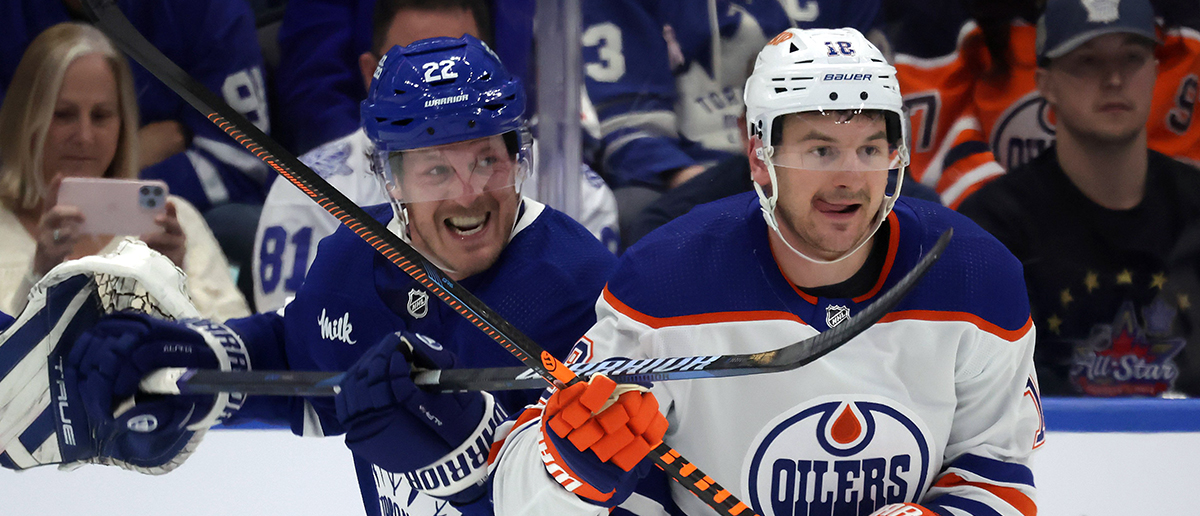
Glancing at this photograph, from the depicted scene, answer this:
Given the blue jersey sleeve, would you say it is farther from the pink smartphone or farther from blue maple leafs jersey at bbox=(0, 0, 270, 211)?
the pink smartphone

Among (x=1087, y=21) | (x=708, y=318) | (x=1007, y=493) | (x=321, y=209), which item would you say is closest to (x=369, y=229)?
(x=708, y=318)

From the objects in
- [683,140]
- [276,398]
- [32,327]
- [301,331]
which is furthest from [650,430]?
[683,140]

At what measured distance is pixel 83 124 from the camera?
287cm

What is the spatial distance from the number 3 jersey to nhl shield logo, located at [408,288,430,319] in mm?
336

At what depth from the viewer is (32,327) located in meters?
1.97

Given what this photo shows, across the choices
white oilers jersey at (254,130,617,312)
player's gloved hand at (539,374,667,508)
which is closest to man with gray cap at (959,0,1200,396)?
white oilers jersey at (254,130,617,312)

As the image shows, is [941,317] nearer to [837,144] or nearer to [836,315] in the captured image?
[836,315]

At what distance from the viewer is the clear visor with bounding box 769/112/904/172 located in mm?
1580

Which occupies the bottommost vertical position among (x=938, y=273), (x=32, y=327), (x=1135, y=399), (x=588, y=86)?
(x=1135, y=399)

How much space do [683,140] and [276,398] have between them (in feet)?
4.07

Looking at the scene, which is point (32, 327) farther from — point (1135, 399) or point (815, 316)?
point (1135, 399)

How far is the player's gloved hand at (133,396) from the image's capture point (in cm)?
182

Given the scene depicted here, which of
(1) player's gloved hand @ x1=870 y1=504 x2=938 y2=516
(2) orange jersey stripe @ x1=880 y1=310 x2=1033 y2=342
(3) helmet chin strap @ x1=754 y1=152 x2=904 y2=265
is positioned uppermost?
(3) helmet chin strap @ x1=754 y1=152 x2=904 y2=265

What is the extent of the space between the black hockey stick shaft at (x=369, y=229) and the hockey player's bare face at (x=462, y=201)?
282 millimetres
